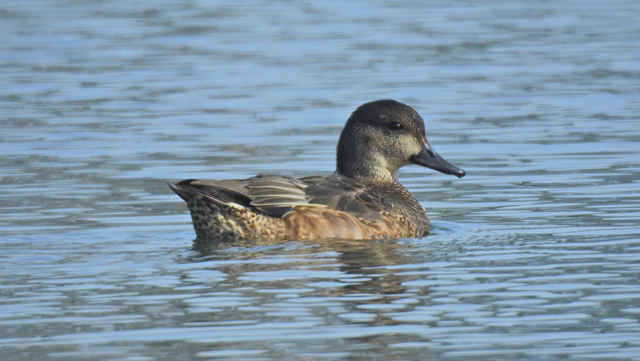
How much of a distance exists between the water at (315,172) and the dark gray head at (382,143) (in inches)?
20.9

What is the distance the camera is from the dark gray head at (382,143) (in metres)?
12.3

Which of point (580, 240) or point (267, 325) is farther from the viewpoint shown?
point (580, 240)

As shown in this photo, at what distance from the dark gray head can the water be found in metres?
0.53

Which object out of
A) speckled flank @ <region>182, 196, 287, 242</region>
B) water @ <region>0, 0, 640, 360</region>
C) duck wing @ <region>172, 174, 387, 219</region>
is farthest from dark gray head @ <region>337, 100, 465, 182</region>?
speckled flank @ <region>182, 196, 287, 242</region>

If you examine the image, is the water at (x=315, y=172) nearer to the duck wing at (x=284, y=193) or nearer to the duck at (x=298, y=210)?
the duck at (x=298, y=210)

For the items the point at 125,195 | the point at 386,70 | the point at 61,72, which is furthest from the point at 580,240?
the point at 61,72

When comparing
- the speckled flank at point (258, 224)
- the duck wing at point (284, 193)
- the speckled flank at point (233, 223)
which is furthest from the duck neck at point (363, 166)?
the speckled flank at point (233, 223)

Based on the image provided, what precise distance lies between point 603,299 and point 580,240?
2099mm

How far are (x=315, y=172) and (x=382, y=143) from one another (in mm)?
2067

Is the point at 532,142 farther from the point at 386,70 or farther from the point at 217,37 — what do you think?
the point at 217,37

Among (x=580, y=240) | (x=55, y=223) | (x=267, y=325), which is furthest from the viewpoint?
(x=55, y=223)

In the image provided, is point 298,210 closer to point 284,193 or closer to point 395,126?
point 284,193

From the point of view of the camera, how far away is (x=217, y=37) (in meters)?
25.4

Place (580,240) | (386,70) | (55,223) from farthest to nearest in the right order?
(386,70)
(55,223)
(580,240)
